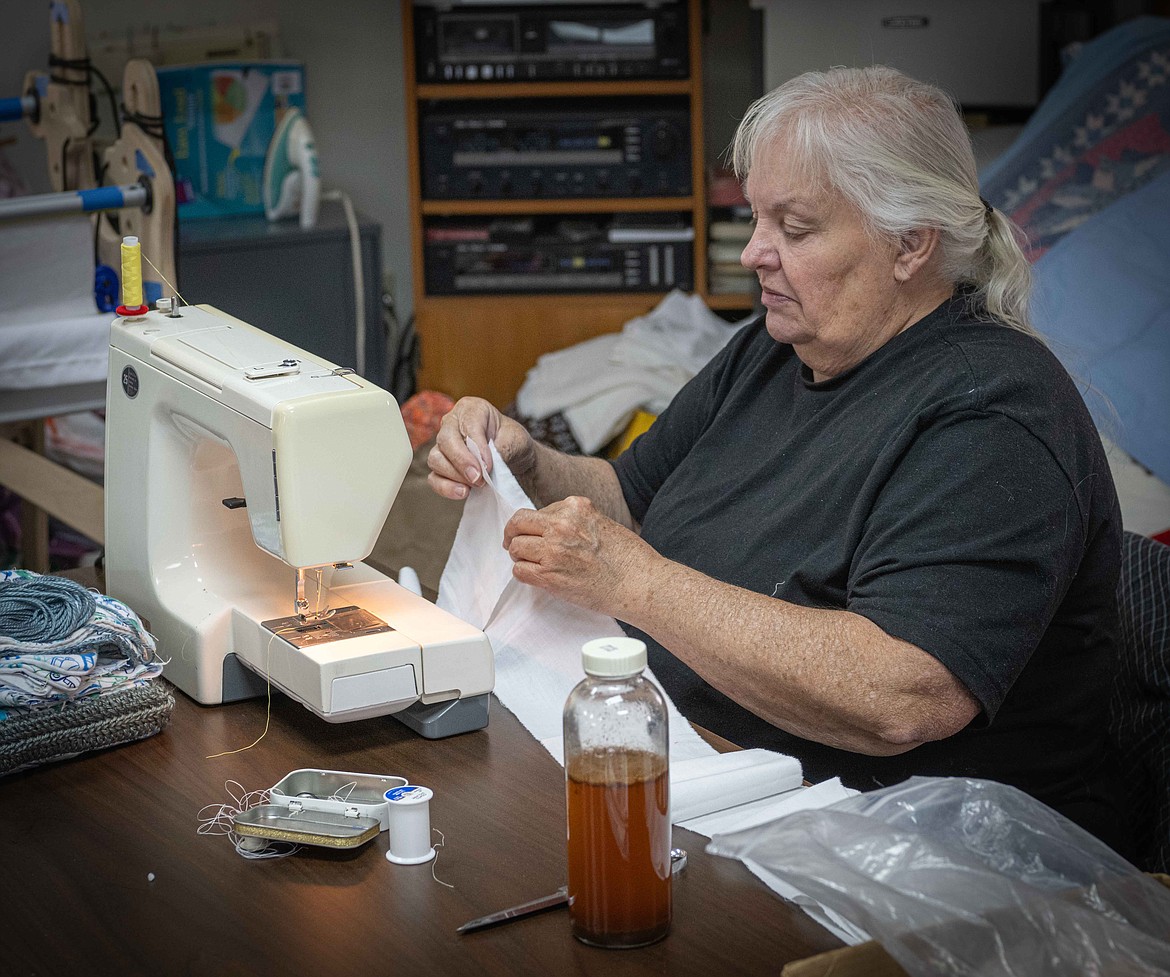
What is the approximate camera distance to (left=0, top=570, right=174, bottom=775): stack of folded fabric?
1137 mm

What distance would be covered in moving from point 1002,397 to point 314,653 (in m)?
0.66

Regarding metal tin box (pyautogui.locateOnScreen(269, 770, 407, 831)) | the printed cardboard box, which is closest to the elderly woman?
metal tin box (pyautogui.locateOnScreen(269, 770, 407, 831))

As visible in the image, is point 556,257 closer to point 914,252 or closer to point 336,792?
point 914,252

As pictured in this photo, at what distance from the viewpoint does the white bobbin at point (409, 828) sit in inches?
39.7

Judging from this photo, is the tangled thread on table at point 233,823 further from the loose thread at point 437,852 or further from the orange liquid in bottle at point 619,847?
the orange liquid in bottle at point 619,847

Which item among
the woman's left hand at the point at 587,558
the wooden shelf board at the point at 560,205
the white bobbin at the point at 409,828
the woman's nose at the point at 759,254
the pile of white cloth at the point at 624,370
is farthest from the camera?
the wooden shelf board at the point at 560,205

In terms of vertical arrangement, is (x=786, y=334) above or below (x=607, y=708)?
above

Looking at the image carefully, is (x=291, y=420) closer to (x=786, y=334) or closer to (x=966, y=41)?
(x=786, y=334)

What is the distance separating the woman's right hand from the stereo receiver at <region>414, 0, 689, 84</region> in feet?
→ 7.24

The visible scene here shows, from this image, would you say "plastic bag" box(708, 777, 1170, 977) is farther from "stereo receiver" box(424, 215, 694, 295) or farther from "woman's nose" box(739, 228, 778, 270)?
"stereo receiver" box(424, 215, 694, 295)

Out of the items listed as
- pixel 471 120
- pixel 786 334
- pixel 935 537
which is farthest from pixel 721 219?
pixel 935 537

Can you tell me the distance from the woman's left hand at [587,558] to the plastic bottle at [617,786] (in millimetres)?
443

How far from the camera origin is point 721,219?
390 centimetres

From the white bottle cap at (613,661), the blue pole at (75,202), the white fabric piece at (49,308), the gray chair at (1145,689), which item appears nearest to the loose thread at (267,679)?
the white bottle cap at (613,661)
